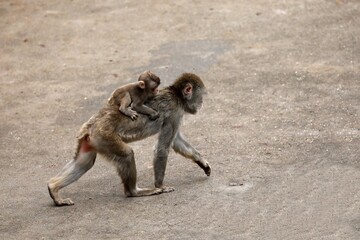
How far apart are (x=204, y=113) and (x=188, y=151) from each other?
1.85 metres

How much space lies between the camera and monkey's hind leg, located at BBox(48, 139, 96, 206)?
9477 millimetres

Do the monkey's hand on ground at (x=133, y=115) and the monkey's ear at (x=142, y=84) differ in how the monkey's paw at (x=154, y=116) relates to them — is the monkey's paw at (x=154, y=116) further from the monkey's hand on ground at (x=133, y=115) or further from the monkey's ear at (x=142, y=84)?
the monkey's ear at (x=142, y=84)

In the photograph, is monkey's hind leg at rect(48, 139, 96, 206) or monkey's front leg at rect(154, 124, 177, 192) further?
monkey's front leg at rect(154, 124, 177, 192)

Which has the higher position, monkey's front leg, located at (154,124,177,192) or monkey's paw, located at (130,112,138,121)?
monkey's paw, located at (130,112,138,121)

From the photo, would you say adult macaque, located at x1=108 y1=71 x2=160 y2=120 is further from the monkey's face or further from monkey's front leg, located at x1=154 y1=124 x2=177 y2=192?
monkey's front leg, located at x1=154 y1=124 x2=177 y2=192

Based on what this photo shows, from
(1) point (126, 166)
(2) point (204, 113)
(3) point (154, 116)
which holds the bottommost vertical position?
(2) point (204, 113)

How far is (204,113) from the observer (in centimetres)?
1187

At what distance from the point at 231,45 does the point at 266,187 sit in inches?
204

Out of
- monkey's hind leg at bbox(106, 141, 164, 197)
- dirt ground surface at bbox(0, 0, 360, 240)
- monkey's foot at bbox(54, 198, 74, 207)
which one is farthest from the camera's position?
monkey's foot at bbox(54, 198, 74, 207)

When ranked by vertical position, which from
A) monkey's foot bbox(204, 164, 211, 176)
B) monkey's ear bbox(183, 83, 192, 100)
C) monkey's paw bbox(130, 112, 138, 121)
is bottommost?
monkey's foot bbox(204, 164, 211, 176)

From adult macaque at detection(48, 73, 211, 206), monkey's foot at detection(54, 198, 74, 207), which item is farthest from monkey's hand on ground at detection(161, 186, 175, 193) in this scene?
monkey's foot at detection(54, 198, 74, 207)

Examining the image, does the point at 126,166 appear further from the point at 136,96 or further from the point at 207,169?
the point at 207,169

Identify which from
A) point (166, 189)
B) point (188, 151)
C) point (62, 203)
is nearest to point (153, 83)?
point (188, 151)

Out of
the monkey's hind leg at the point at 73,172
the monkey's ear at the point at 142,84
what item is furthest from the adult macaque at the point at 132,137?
the monkey's ear at the point at 142,84
